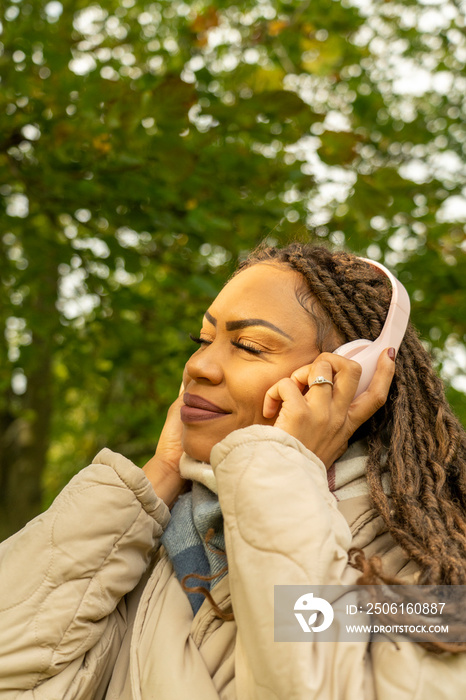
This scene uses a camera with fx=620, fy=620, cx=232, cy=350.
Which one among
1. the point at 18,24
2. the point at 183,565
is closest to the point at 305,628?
the point at 183,565

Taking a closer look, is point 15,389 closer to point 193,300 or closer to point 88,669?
point 193,300

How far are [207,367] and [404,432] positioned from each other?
1.65ft

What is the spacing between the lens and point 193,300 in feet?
13.3

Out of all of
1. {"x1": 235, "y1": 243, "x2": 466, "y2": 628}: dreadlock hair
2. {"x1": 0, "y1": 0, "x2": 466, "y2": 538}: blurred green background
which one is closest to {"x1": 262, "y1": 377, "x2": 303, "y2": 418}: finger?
{"x1": 235, "y1": 243, "x2": 466, "y2": 628}: dreadlock hair

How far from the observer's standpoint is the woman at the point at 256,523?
43.5 inches

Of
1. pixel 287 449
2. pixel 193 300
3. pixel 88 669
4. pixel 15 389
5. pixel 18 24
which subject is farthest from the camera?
pixel 15 389

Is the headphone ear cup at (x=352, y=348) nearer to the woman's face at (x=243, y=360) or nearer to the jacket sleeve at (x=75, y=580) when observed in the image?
the woman's face at (x=243, y=360)

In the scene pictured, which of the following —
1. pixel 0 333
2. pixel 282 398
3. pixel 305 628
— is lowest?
pixel 0 333

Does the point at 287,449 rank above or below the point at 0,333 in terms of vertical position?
above

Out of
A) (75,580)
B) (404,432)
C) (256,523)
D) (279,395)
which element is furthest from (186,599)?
(404,432)

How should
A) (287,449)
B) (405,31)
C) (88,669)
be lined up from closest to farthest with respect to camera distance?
(287,449)
(88,669)
(405,31)

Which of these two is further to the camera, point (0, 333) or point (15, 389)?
point (15, 389)

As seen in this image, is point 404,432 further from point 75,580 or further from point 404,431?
point 75,580

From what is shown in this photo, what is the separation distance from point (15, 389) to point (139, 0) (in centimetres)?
419
